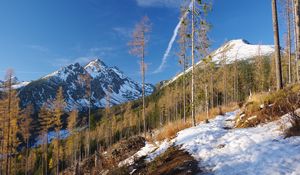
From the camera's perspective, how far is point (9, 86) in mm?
32312

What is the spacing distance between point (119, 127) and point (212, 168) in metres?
98.5

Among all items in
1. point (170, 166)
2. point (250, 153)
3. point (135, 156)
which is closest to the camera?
point (250, 153)

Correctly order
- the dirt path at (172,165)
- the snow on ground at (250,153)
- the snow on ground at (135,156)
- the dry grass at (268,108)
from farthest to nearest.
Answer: the snow on ground at (135,156)
the dry grass at (268,108)
the dirt path at (172,165)
the snow on ground at (250,153)

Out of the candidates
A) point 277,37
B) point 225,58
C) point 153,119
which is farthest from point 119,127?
point 277,37

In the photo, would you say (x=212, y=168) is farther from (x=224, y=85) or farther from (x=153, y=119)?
(x=153, y=119)

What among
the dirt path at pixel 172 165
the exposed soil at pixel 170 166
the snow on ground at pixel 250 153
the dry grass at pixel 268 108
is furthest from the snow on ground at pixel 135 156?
the dry grass at pixel 268 108

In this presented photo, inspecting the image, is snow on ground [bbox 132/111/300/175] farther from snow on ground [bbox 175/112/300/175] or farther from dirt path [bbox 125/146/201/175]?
dirt path [bbox 125/146/201/175]

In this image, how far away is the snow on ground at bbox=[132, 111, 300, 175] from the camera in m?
5.50

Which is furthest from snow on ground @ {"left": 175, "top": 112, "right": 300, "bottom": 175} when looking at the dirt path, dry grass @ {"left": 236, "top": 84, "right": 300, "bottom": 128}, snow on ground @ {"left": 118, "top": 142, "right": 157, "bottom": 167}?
snow on ground @ {"left": 118, "top": 142, "right": 157, "bottom": 167}

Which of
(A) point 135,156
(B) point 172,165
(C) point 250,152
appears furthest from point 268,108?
(A) point 135,156

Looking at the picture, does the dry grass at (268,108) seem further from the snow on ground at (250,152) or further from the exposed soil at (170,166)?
the exposed soil at (170,166)

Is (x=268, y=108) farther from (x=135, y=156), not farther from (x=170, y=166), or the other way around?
(x=135, y=156)

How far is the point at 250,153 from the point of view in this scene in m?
6.61

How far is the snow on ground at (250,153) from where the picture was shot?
550 centimetres
